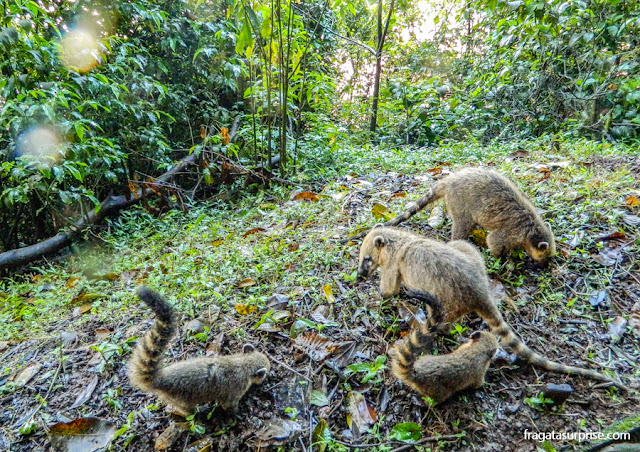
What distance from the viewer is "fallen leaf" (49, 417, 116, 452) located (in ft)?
7.68

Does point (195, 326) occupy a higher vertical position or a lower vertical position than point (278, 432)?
higher

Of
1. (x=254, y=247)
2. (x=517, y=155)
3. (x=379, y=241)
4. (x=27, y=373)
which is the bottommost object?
(x=27, y=373)

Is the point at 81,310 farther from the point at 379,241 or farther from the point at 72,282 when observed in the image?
the point at 379,241

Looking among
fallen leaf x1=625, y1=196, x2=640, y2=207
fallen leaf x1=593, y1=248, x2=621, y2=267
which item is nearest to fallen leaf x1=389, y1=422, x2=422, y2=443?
fallen leaf x1=593, y1=248, x2=621, y2=267

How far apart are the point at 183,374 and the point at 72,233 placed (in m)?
4.91

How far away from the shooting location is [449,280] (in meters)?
2.70

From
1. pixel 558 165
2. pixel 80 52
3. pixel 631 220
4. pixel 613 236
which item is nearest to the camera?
pixel 613 236

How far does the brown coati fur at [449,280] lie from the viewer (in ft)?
8.43

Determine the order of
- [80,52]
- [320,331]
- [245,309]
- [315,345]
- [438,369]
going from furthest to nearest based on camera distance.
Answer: [80,52] < [245,309] < [320,331] < [315,345] < [438,369]

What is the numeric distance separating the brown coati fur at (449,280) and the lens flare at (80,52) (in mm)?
5460

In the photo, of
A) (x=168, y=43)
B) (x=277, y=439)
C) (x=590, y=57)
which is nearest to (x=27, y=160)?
(x=168, y=43)

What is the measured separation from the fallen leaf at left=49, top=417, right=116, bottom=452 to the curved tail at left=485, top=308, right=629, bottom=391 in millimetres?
2927

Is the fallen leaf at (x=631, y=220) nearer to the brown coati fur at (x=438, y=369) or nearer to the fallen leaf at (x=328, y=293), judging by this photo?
the brown coati fur at (x=438, y=369)

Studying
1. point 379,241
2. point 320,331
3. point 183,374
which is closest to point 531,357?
point 379,241
